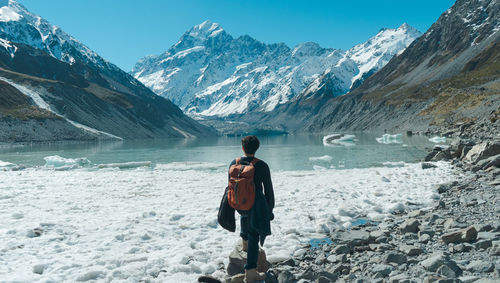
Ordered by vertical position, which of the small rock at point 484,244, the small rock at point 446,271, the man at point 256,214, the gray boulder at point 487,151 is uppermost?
the gray boulder at point 487,151

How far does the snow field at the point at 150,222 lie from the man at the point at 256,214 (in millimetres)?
1137

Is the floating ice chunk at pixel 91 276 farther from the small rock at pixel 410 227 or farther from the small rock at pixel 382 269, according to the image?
the small rock at pixel 410 227

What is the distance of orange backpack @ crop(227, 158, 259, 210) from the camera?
20.8 ft

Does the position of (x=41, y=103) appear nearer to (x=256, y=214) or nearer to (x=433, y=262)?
(x=256, y=214)

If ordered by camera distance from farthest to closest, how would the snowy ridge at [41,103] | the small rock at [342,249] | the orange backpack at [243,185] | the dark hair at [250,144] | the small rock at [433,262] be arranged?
the snowy ridge at [41,103] → the small rock at [342,249] → the dark hair at [250,144] → the orange backpack at [243,185] → the small rock at [433,262]

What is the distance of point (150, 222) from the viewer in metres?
10.9

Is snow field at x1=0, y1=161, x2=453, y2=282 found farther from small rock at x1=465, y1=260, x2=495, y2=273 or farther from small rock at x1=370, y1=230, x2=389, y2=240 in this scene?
small rock at x1=465, y1=260, x2=495, y2=273

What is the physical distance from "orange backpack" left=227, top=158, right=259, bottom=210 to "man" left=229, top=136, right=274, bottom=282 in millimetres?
123

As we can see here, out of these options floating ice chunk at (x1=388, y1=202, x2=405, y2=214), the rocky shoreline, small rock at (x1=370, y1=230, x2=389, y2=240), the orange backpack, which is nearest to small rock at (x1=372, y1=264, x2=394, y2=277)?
the rocky shoreline

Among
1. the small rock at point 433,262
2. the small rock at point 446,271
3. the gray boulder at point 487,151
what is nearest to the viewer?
the small rock at point 446,271

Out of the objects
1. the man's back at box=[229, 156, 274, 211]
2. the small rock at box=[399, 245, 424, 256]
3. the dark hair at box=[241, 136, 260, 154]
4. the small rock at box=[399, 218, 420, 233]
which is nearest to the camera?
the man's back at box=[229, 156, 274, 211]

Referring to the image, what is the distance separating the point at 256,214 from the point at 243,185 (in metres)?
0.59

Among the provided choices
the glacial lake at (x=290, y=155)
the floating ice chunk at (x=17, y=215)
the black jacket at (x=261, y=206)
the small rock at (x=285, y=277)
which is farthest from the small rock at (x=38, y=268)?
the glacial lake at (x=290, y=155)

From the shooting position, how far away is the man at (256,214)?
6422 mm
